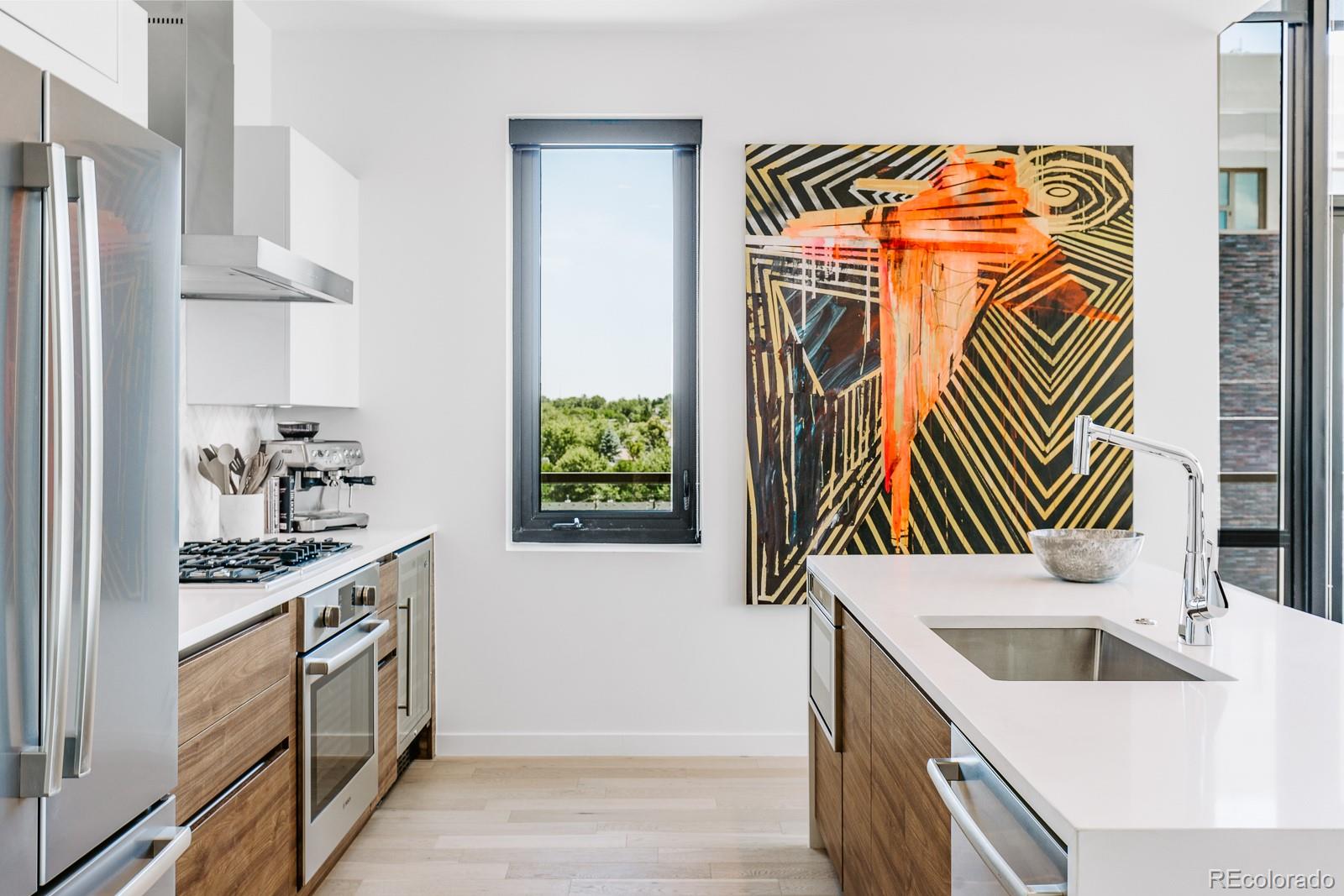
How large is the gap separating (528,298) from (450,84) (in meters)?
0.84

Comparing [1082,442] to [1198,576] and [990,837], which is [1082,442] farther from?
[990,837]

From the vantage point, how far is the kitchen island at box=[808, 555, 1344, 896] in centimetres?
85

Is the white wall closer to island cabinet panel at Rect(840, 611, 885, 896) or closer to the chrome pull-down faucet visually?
island cabinet panel at Rect(840, 611, 885, 896)

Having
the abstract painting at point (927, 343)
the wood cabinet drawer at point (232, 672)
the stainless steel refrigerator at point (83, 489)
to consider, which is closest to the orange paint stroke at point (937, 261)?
the abstract painting at point (927, 343)

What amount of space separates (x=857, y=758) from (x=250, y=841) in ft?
4.25

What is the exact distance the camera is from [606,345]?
11.7ft

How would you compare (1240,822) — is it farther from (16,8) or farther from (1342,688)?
(16,8)

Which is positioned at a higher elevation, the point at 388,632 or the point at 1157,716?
the point at 1157,716

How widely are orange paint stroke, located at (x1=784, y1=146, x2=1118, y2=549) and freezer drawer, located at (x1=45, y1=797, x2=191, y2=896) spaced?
8.59 feet

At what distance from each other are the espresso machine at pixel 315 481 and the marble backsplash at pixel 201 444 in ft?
0.39

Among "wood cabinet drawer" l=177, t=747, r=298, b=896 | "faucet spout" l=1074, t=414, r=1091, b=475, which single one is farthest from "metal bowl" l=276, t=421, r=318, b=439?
"faucet spout" l=1074, t=414, r=1091, b=475

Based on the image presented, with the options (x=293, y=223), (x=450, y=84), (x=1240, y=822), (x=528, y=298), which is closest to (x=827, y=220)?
(x=528, y=298)

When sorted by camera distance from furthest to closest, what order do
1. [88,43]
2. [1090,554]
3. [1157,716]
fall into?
[1090,554], [88,43], [1157,716]

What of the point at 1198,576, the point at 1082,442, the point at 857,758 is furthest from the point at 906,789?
the point at 1082,442
